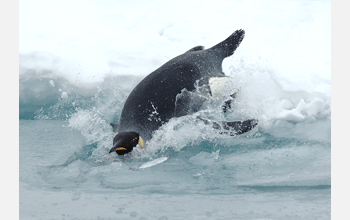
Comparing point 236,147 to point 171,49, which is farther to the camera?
point 171,49

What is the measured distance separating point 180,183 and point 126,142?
0.60 m

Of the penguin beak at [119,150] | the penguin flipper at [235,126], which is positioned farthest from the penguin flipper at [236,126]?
the penguin beak at [119,150]

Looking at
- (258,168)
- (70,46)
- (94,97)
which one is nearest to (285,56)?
(258,168)

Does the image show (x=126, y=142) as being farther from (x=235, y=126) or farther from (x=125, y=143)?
(x=235, y=126)

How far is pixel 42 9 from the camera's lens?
19.3 feet

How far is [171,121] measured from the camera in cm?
292

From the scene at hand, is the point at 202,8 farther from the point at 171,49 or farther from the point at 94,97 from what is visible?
the point at 94,97

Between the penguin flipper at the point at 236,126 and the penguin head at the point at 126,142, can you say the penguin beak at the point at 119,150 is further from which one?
the penguin flipper at the point at 236,126

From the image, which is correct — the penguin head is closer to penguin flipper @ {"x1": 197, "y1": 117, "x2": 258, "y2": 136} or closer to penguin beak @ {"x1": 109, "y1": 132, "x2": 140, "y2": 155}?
penguin beak @ {"x1": 109, "y1": 132, "x2": 140, "y2": 155}

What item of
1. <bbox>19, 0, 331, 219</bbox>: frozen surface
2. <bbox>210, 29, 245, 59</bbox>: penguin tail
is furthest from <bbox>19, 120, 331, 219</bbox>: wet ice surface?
<bbox>210, 29, 245, 59</bbox>: penguin tail

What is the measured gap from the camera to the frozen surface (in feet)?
6.63

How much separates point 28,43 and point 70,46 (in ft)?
2.04

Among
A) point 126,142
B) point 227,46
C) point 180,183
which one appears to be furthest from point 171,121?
point 227,46

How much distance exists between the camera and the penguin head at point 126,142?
2.43 meters
